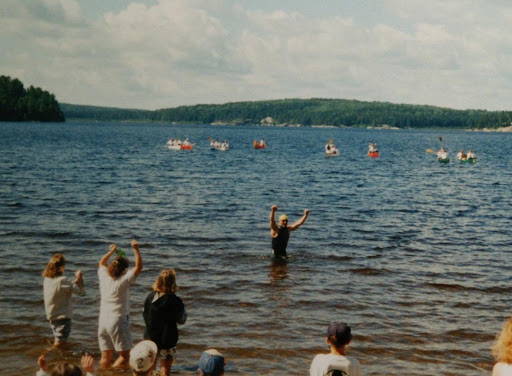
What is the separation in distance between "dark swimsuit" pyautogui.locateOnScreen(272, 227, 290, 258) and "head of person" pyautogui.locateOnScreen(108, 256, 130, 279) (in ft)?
29.6

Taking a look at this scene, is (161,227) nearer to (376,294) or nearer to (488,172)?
(376,294)

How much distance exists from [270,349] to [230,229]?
12578 mm

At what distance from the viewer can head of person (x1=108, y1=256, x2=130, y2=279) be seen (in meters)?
8.70

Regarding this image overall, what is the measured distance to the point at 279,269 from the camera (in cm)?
1688

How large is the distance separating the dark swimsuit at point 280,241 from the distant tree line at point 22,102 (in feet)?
606

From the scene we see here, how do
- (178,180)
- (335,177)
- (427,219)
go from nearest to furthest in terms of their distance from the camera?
(427,219)
(178,180)
(335,177)

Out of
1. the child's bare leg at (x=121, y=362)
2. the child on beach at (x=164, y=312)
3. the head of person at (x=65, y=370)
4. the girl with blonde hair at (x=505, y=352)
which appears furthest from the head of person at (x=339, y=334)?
the child's bare leg at (x=121, y=362)

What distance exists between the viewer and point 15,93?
186000mm

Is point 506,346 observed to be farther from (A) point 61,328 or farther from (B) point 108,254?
(A) point 61,328

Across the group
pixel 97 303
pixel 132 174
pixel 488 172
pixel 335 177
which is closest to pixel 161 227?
pixel 97 303

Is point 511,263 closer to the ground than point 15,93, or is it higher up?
closer to the ground

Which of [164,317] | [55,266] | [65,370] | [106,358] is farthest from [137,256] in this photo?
[65,370]

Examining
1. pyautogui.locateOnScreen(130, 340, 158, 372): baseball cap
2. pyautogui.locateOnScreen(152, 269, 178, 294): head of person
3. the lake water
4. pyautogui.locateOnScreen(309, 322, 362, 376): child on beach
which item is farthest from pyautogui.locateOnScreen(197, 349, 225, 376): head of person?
the lake water

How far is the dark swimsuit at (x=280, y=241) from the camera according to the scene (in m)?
17.4
